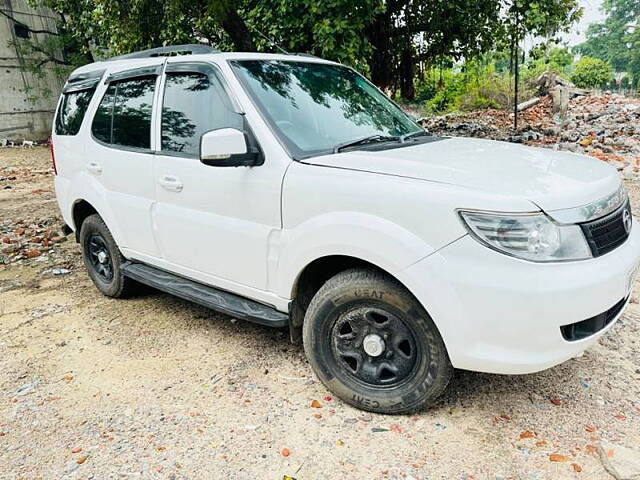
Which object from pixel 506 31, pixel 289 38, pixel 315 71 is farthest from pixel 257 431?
pixel 506 31

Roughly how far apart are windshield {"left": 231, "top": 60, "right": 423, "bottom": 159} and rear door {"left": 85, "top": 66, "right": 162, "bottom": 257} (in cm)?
91

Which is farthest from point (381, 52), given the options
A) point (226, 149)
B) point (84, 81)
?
point (226, 149)

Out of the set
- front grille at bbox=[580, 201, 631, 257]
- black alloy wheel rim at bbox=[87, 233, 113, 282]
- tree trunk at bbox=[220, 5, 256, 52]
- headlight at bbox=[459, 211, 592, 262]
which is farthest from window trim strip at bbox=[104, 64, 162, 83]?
tree trunk at bbox=[220, 5, 256, 52]

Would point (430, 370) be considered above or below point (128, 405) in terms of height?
above

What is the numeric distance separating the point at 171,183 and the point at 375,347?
1773 millimetres

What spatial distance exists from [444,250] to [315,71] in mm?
1963

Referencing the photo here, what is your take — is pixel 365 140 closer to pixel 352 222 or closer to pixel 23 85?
pixel 352 222

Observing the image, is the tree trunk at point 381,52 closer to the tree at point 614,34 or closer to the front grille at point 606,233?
the front grille at point 606,233

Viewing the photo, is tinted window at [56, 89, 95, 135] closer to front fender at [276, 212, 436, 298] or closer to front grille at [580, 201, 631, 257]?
front fender at [276, 212, 436, 298]

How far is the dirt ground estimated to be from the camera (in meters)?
2.44

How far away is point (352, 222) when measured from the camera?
2570 millimetres

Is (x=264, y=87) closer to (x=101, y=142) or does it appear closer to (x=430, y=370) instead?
(x=101, y=142)

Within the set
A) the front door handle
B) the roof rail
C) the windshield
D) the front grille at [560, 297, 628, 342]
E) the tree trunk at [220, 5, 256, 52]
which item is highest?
the tree trunk at [220, 5, 256, 52]

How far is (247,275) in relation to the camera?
3158mm
